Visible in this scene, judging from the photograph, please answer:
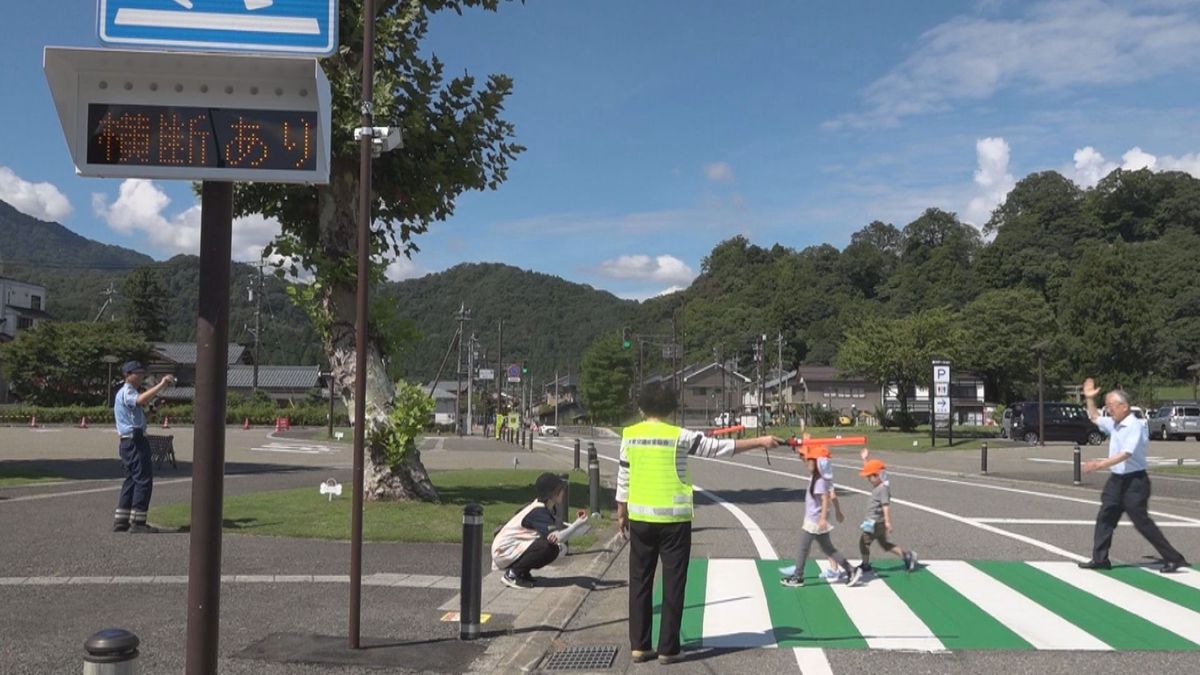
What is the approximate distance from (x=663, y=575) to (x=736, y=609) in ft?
7.65

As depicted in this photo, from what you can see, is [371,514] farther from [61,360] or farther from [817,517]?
[61,360]

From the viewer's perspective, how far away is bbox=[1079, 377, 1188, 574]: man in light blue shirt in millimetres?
Result: 10117

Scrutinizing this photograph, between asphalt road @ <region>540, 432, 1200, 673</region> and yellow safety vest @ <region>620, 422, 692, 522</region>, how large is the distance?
1.08m

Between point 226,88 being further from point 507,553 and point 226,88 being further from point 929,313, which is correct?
point 929,313

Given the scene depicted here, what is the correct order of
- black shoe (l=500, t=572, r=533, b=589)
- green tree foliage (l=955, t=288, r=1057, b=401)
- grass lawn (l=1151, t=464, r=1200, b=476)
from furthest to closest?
green tree foliage (l=955, t=288, r=1057, b=401), grass lawn (l=1151, t=464, r=1200, b=476), black shoe (l=500, t=572, r=533, b=589)

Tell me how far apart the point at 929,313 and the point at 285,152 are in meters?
64.8

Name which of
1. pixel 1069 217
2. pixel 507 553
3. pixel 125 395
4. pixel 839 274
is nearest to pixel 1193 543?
pixel 507 553

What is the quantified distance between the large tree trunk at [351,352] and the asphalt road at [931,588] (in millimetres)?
4665

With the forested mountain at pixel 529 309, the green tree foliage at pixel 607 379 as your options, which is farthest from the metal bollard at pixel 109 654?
the forested mountain at pixel 529 309

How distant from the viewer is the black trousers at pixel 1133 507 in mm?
10102

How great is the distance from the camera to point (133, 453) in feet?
38.1

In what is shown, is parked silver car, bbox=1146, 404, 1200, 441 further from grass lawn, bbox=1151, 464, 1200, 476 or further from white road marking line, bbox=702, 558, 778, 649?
white road marking line, bbox=702, 558, 778, 649

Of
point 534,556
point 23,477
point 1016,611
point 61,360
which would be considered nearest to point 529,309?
point 61,360

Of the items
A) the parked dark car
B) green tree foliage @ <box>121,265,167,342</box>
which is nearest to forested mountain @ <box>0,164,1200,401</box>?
green tree foliage @ <box>121,265,167,342</box>
